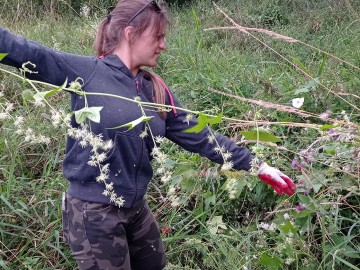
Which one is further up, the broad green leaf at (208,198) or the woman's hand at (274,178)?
the woman's hand at (274,178)

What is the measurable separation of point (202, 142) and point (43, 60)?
69 cm

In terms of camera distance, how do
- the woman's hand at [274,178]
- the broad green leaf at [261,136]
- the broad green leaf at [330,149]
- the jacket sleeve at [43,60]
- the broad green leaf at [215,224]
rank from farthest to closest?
the broad green leaf at [215,224]
the woman's hand at [274,178]
the broad green leaf at [330,149]
the jacket sleeve at [43,60]
the broad green leaf at [261,136]

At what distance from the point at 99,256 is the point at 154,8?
3.06ft

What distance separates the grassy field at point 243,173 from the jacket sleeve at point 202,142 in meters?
0.07

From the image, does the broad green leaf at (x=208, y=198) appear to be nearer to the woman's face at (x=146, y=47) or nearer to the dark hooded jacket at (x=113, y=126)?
the dark hooded jacket at (x=113, y=126)

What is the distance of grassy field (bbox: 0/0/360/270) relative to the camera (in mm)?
1888

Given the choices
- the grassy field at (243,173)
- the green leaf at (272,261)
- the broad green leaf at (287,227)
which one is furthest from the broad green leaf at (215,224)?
the broad green leaf at (287,227)

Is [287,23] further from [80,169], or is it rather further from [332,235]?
[80,169]

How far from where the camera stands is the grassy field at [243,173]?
1888 mm

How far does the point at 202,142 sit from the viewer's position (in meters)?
2.12

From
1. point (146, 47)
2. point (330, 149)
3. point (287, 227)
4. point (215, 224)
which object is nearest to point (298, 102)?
point (330, 149)

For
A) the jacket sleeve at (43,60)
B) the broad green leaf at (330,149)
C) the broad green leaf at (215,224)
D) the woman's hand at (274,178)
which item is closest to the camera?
the jacket sleeve at (43,60)

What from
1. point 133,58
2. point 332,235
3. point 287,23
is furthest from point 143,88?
point 287,23

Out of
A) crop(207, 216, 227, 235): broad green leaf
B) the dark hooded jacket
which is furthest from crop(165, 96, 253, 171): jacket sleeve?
crop(207, 216, 227, 235): broad green leaf
